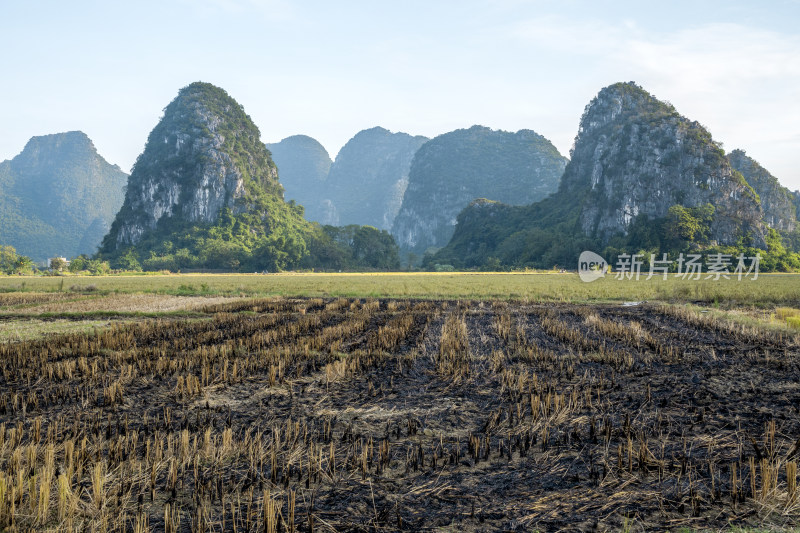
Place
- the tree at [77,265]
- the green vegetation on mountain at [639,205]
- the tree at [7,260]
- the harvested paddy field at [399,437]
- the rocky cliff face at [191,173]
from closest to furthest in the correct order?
the harvested paddy field at [399,437] → the tree at [7,260] → the tree at [77,265] → the green vegetation on mountain at [639,205] → the rocky cliff face at [191,173]

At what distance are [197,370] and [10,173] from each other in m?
232

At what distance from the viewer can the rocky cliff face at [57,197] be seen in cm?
A: 15300

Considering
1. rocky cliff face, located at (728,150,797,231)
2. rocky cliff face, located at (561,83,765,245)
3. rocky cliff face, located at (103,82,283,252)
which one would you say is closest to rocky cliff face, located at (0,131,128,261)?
rocky cliff face, located at (103,82,283,252)

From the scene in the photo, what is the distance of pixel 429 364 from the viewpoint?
29.4ft

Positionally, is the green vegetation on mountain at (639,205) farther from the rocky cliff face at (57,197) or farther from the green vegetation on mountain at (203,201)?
the rocky cliff face at (57,197)

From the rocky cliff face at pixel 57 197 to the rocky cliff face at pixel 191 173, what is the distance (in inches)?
2255

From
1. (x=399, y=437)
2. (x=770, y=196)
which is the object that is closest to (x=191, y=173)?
(x=399, y=437)

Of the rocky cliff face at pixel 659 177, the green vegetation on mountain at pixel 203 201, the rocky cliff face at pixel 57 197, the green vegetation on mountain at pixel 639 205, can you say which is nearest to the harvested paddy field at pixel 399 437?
the green vegetation on mountain at pixel 639 205

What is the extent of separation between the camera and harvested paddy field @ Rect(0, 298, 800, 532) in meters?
3.42

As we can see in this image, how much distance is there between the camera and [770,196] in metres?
116

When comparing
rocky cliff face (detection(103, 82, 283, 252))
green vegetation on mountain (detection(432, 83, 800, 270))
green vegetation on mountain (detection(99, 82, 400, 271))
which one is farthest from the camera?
rocky cliff face (detection(103, 82, 283, 252))

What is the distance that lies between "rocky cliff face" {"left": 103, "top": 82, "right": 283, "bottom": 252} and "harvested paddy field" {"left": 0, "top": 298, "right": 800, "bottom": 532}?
374 feet

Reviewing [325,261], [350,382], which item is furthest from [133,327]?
[325,261]

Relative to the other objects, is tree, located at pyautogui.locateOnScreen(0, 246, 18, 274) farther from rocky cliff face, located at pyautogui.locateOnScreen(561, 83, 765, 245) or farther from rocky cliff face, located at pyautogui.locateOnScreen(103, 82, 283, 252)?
rocky cliff face, located at pyautogui.locateOnScreen(561, 83, 765, 245)
